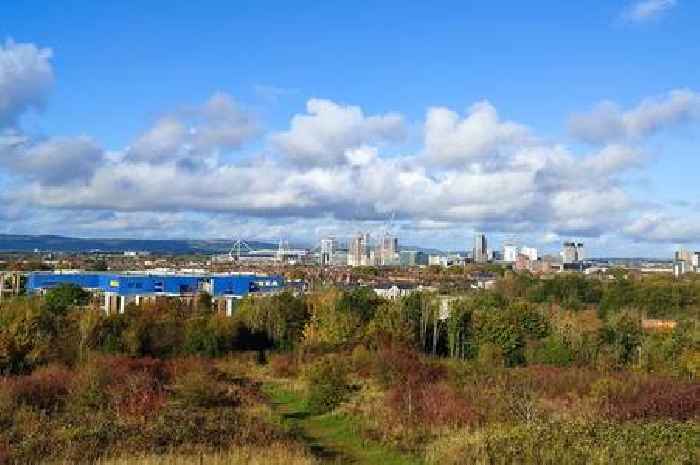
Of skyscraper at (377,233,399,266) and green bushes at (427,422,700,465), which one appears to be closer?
green bushes at (427,422,700,465)

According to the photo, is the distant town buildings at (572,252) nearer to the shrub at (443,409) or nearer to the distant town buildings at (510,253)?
the distant town buildings at (510,253)

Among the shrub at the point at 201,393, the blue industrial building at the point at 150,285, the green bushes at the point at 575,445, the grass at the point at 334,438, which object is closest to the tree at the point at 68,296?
the blue industrial building at the point at 150,285

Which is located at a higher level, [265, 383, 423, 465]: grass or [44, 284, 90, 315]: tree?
[44, 284, 90, 315]: tree

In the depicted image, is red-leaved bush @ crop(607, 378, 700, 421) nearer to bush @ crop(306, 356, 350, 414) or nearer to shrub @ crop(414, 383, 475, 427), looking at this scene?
shrub @ crop(414, 383, 475, 427)

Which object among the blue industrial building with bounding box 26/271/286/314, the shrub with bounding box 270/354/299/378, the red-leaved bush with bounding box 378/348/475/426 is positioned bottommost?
the shrub with bounding box 270/354/299/378

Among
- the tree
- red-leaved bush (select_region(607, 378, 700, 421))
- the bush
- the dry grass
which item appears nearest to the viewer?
the dry grass

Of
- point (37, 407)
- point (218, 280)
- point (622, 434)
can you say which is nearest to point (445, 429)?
point (622, 434)

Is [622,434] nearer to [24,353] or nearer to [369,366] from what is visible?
[369,366]

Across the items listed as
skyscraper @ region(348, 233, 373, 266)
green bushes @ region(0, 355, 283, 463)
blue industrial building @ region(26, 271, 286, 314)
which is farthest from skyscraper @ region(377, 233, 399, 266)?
green bushes @ region(0, 355, 283, 463)
